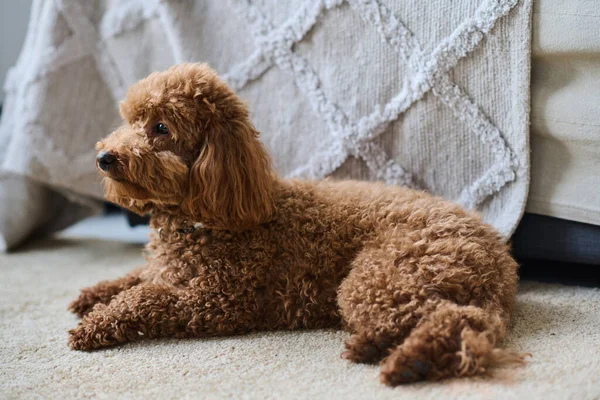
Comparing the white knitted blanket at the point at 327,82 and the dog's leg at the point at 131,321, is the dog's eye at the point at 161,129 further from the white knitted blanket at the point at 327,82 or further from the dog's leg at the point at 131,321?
the white knitted blanket at the point at 327,82

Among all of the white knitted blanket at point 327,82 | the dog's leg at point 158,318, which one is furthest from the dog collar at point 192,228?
the white knitted blanket at point 327,82

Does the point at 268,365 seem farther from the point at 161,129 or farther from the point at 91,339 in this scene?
the point at 161,129

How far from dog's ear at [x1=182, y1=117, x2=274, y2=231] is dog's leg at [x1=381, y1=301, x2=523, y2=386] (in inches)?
19.4

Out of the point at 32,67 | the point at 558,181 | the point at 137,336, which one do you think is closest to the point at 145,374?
the point at 137,336

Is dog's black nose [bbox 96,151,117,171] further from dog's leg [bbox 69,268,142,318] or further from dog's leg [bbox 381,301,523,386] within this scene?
dog's leg [bbox 381,301,523,386]

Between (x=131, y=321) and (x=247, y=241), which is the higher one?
(x=247, y=241)

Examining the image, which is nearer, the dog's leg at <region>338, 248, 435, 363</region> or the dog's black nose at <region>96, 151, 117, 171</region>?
the dog's leg at <region>338, 248, 435, 363</region>

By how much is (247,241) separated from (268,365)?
1.12 feet

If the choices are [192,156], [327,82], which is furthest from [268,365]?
[327,82]

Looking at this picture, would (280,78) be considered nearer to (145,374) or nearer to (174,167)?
(174,167)

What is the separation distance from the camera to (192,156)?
5.03 feet

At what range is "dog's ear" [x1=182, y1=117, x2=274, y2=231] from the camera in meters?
1.49

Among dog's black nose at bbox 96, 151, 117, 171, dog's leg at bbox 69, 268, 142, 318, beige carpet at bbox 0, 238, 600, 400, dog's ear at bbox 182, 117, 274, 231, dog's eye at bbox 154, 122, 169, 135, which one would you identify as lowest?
beige carpet at bbox 0, 238, 600, 400

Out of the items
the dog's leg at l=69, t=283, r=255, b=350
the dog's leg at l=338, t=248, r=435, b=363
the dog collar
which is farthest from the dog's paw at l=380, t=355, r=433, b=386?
the dog collar
